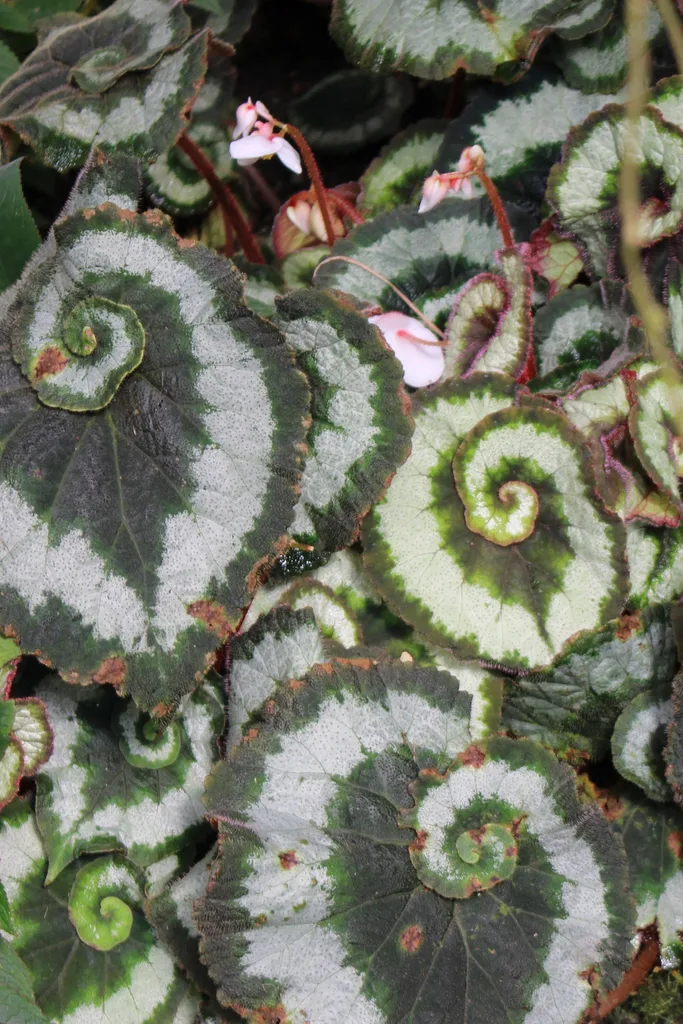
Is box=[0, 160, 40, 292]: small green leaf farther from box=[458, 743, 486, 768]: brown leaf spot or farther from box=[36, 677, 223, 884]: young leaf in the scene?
box=[458, 743, 486, 768]: brown leaf spot

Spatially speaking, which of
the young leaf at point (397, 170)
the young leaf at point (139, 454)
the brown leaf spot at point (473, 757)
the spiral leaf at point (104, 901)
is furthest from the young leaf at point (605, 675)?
the young leaf at point (397, 170)

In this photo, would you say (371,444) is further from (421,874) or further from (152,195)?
(152,195)

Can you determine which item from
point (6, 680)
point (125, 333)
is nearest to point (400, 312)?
point (125, 333)

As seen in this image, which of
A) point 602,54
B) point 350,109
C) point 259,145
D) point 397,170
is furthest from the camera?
point 350,109

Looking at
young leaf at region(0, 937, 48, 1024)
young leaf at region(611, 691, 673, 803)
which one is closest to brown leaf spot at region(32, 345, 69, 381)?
young leaf at region(0, 937, 48, 1024)

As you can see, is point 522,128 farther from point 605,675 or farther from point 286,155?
point 605,675

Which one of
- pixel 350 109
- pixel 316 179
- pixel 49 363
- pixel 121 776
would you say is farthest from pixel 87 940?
pixel 350 109

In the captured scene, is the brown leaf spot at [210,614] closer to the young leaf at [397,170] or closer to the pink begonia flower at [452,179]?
the pink begonia flower at [452,179]
